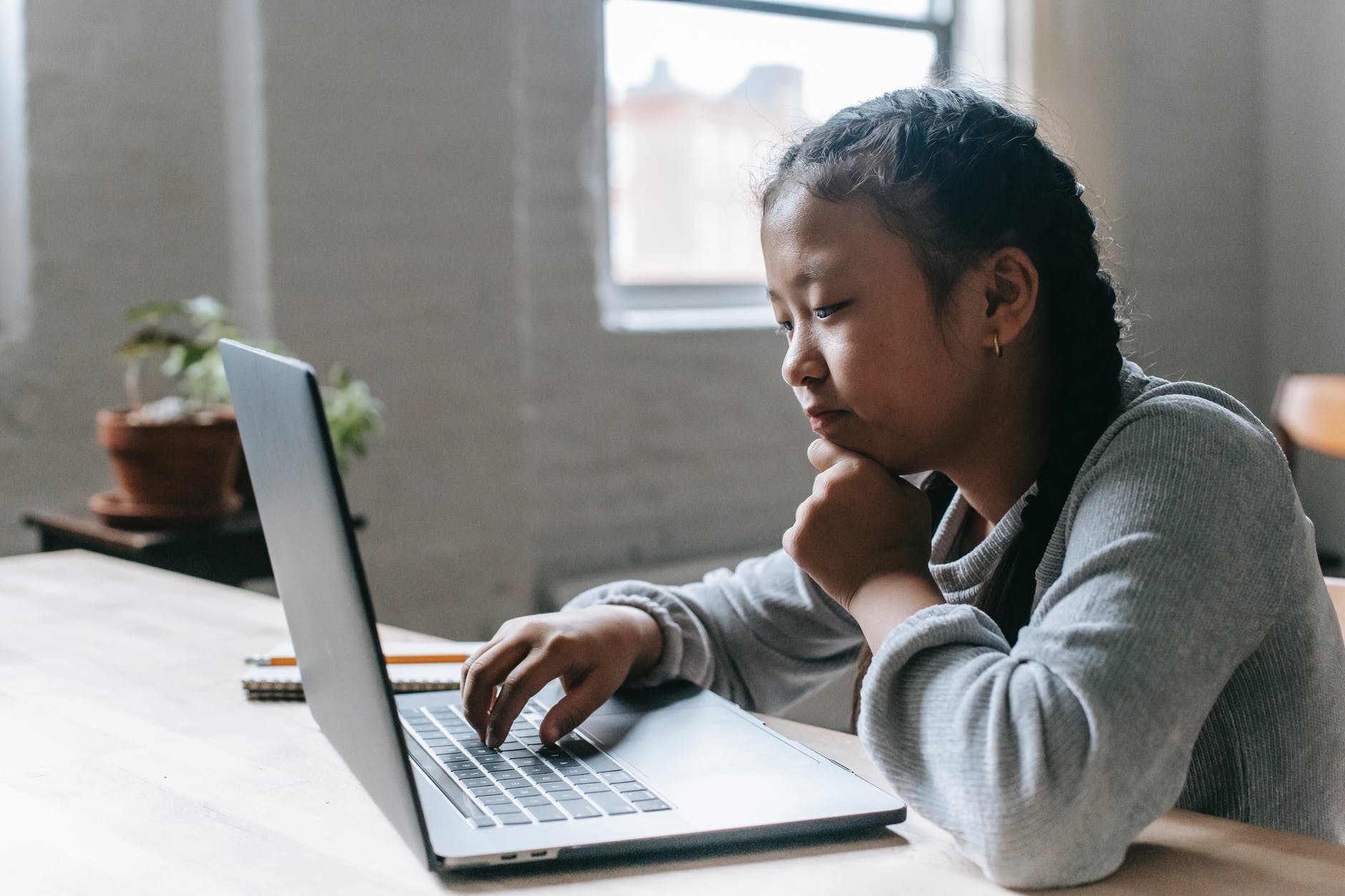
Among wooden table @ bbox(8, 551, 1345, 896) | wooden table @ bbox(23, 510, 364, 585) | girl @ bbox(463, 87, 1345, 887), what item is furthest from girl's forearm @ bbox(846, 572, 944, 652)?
wooden table @ bbox(23, 510, 364, 585)

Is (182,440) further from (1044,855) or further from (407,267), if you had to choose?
(1044,855)

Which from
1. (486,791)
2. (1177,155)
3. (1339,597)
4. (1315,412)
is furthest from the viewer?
(1177,155)

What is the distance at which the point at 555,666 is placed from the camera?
3.05ft

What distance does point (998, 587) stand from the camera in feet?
3.15

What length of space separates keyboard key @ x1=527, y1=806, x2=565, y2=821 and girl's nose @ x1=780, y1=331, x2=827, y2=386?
330 millimetres

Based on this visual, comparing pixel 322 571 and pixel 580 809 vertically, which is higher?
pixel 322 571

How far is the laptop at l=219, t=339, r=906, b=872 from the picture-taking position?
643mm

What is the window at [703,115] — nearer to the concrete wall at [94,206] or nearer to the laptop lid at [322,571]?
the concrete wall at [94,206]

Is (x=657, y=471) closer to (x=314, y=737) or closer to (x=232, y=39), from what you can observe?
(x=232, y=39)

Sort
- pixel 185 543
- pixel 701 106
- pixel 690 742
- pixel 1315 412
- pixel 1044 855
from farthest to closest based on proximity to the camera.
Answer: pixel 701 106
pixel 185 543
pixel 1315 412
pixel 690 742
pixel 1044 855

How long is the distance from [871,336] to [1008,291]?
0.35ft

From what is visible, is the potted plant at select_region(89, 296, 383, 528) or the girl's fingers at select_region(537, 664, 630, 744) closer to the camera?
the girl's fingers at select_region(537, 664, 630, 744)

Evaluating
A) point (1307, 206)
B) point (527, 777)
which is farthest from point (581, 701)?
point (1307, 206)

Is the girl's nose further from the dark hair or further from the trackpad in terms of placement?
the trackpad
